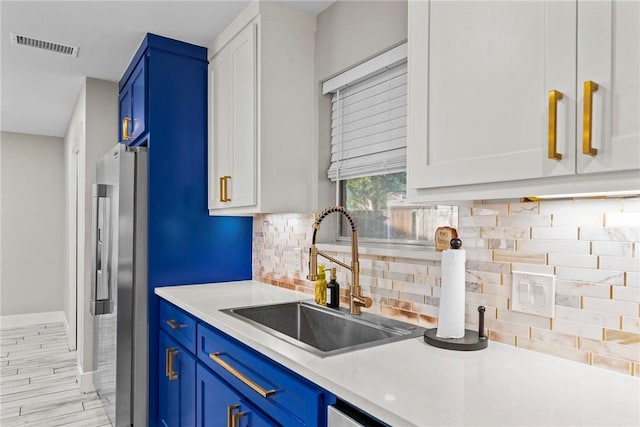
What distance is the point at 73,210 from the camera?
4387 mm

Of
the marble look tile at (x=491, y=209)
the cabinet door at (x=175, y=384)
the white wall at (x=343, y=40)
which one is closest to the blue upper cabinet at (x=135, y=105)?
the white wall at (x=343, y=40)

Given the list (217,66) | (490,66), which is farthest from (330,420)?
(217,66)

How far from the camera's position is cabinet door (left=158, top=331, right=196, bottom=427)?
1989 millimetres

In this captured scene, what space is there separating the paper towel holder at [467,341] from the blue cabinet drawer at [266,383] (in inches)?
16.5

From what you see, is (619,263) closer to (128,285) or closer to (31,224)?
(128,285)

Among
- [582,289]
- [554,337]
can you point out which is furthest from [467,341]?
[582,289]

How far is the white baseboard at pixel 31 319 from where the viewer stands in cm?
528

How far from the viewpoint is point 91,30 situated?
2.49 meters

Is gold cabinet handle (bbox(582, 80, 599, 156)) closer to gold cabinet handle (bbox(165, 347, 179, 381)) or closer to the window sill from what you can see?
the window sill

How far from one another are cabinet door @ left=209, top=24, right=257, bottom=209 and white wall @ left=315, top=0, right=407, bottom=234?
348 mm

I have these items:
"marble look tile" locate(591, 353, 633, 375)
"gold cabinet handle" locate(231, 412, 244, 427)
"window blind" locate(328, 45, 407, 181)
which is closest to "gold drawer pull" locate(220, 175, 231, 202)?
"window blind" locate(328, 45, 407, 181)

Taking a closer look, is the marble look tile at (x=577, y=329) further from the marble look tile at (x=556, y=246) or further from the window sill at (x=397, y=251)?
the window sill at (x=397, y=251)

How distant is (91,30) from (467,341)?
2.51m

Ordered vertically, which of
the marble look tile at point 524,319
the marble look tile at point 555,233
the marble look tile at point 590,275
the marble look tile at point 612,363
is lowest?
the marble look tile at point 612,363
